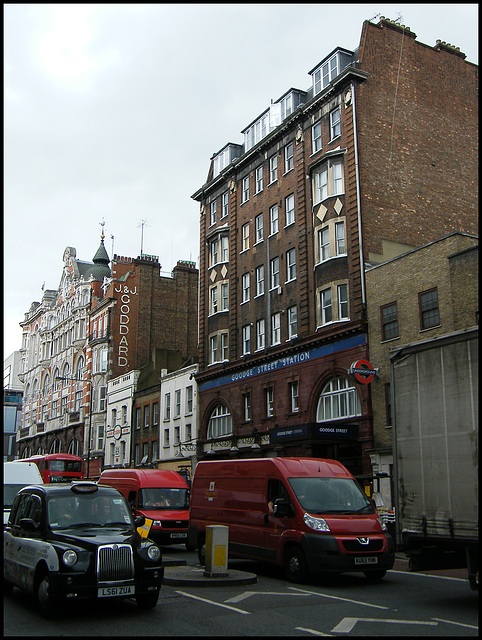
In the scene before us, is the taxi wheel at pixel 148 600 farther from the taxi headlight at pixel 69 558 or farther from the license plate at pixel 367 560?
the license plate at pixel 367 560

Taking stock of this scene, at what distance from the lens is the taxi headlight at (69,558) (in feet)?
32.1

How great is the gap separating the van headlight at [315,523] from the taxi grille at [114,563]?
4817 millimetres

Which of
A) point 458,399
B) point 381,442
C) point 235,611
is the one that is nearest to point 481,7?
point 458,399

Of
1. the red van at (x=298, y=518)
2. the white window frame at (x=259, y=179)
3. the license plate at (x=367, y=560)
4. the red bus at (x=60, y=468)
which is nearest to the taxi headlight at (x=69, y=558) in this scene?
the red van at (x=298, y=518)

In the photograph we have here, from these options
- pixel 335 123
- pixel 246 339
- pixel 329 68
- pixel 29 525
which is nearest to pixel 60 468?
pixel 246 339

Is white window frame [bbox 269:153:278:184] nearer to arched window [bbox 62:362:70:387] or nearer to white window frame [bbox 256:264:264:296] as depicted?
white window frame [bbox 256:264:264:296]

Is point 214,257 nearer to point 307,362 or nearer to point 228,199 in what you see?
point 228,199

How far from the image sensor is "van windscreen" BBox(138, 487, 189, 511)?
2170 centimetres

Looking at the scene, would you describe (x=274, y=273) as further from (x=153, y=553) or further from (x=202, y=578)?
(x=153, y=553)

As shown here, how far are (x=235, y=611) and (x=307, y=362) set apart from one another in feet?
75.1

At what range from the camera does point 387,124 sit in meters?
33.8

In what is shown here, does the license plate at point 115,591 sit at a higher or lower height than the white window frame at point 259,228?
lower

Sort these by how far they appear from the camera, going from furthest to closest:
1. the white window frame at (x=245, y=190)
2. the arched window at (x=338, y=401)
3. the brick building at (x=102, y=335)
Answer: the brick building at (x=102, y=335)
the white window frame at (x=245, y=190)
the arched window at (x=338, y=401)

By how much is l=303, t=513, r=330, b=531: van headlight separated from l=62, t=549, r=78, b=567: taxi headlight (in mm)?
5623
